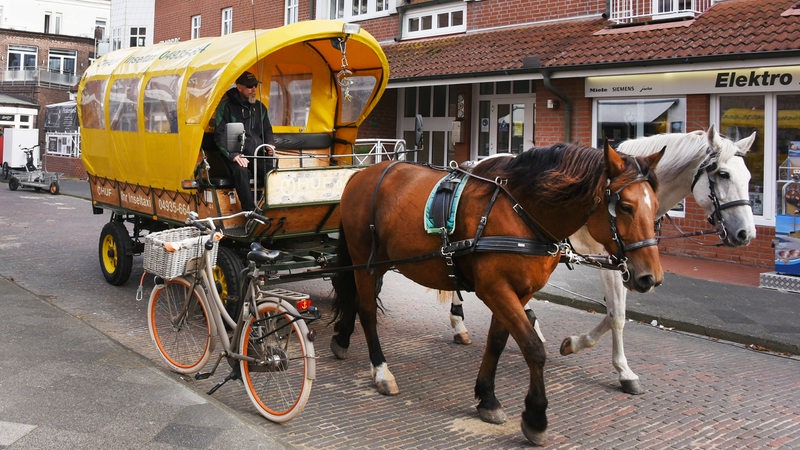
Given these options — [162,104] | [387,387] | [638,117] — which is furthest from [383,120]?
[387,387]

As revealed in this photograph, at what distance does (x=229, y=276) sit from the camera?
695 centimetres

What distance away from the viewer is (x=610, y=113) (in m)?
13.5

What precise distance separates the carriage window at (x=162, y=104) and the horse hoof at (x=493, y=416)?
175 inches

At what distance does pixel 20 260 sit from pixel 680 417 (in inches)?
388

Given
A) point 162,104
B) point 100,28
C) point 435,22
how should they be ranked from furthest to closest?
point 100,28, point 435,22, point 162,104

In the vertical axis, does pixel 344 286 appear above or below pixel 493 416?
above

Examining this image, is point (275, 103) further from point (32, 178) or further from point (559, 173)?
point (32, 178)

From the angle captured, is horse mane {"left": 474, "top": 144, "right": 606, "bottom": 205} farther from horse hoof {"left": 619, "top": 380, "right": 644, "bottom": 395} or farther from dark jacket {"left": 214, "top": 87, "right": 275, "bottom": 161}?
dark jacket {"left": 214, "top": 87, "right": 275, "bottom": 161}

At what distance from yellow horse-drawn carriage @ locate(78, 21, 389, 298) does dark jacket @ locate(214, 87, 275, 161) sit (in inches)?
7.9

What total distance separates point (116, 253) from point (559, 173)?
6.52m

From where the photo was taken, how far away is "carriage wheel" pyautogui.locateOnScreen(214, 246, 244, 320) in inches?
267

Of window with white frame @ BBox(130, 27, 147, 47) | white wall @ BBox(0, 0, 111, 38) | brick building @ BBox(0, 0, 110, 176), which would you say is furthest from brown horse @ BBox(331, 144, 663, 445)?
white wall @ BBox(0, 0, 111, 38)

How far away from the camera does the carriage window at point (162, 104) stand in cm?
769

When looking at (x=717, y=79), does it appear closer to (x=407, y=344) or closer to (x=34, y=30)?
(x=407, y=344)
